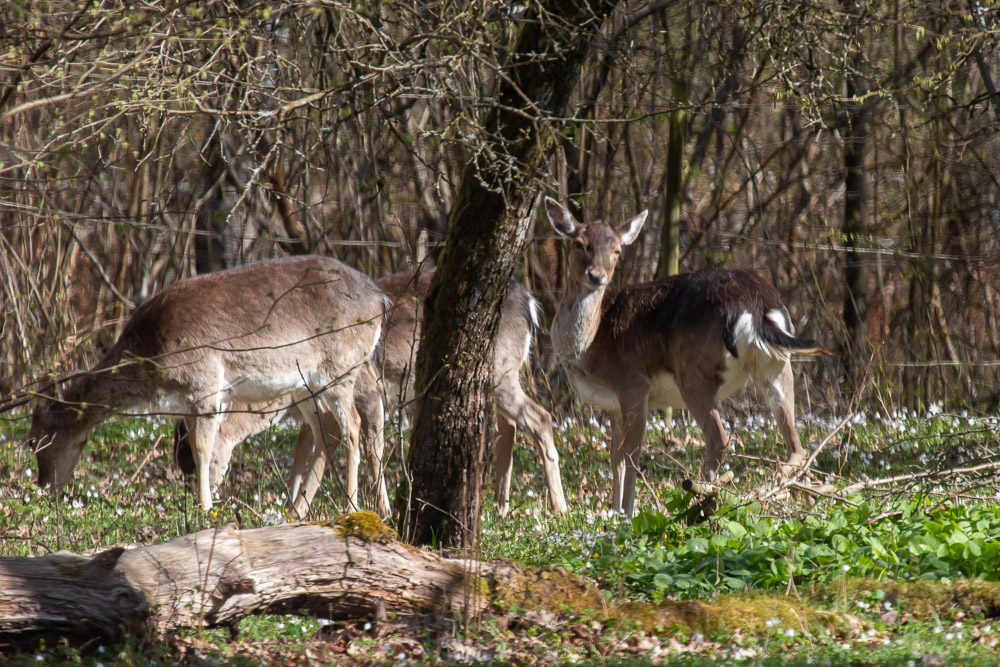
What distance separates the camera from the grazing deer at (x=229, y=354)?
9.37m

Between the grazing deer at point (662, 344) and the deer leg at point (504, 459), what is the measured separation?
2.43ft

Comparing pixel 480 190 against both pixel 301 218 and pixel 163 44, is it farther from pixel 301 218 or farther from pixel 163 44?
pixel 301 218

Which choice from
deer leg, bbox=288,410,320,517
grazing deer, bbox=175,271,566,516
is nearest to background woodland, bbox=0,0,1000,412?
grazing deer, bbox=175,271,566,516

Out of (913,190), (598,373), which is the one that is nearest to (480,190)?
(598,373)

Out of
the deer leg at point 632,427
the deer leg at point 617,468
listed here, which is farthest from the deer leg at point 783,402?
the deer leg at point 617,468

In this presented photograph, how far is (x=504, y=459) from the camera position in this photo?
9.67 metres

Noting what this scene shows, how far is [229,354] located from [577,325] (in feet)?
10.0

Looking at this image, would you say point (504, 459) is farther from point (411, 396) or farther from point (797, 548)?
point (797, 548)

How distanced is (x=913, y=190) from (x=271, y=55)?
1072cm

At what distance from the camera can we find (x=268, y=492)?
9.65 metres

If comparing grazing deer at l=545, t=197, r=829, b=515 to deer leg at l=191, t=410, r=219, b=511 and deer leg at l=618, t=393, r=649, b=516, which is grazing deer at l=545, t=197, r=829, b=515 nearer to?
deer leg at l=618, t=393, r=649, b=516

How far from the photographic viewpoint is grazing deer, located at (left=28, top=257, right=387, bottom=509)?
9.37 m

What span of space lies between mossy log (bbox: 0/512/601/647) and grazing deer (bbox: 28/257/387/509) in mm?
4179

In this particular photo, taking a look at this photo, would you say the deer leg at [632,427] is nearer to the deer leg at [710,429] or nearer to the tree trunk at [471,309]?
the deer leg at [710,429]
